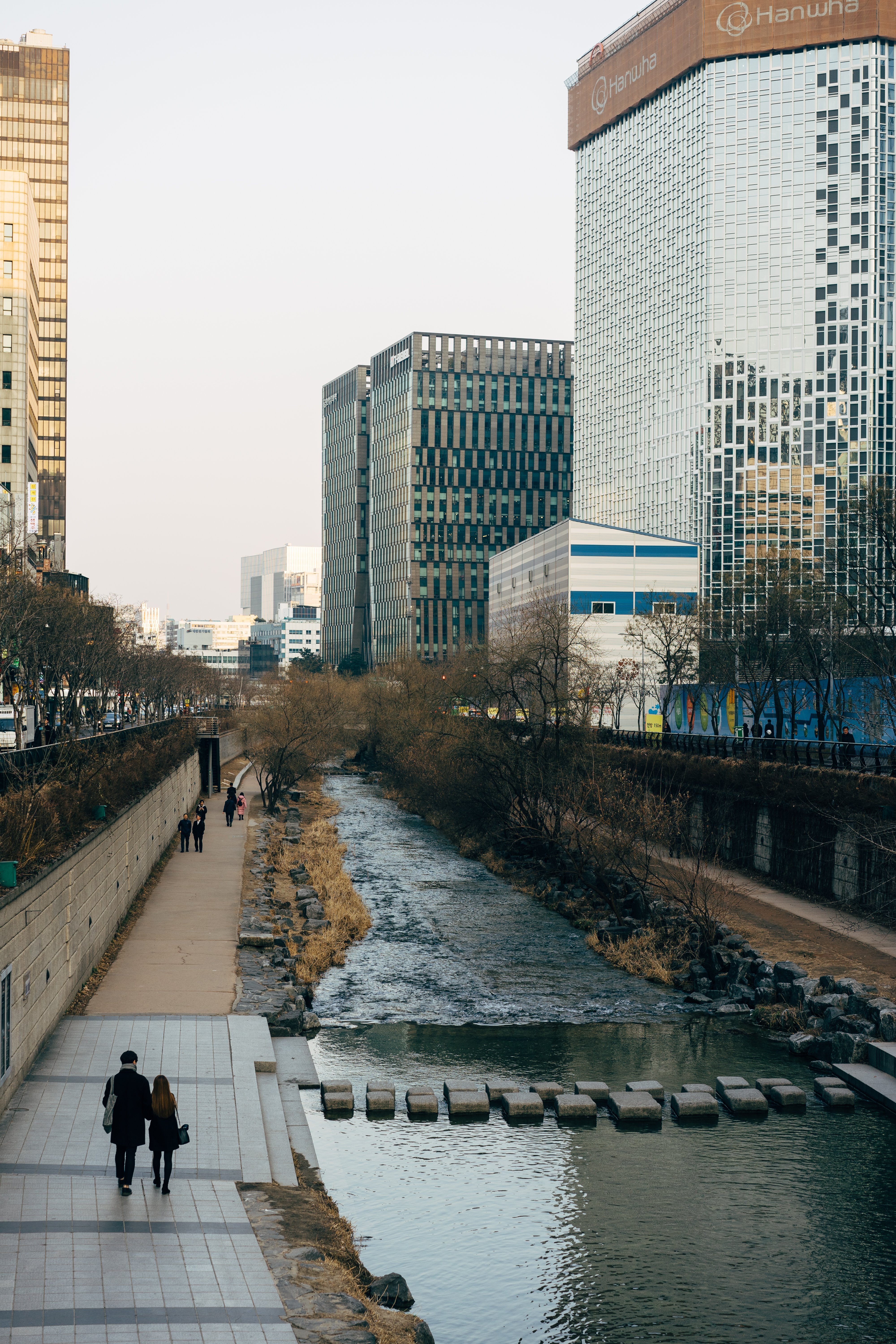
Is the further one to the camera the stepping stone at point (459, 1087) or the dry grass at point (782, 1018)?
the dry grass at point (782, 1018)

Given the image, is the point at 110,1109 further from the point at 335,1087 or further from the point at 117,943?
the point at 117,943

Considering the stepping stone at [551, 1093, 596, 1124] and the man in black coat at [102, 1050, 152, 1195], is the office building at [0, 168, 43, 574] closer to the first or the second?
the stepping stone at [551, 1093, 596, 1124]

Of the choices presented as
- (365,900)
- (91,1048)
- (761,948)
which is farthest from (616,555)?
(91,1048)

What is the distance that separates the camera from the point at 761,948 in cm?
3447

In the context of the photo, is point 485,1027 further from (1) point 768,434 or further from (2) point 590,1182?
(1) point 768,434

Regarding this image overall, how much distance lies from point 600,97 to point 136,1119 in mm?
184012

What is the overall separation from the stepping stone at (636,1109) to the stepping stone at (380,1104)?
3.69 meters

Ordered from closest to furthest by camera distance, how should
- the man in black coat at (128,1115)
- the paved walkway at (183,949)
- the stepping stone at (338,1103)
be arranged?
the man in black coat at (128,1115) → the stepping stone at (338,1103) → the paved walkway at (183,949)

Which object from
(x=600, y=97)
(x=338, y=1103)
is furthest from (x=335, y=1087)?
(x=600, y=97)

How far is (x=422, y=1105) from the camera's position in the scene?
70.2 feet

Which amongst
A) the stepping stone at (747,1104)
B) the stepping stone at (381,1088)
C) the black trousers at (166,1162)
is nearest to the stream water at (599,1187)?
the stepping stone at (747,1104)

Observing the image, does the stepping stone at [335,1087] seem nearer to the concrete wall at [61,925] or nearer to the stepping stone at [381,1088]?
the stepping stone at [381,1088]

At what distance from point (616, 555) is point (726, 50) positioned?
7299cm

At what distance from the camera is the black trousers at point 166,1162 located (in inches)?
568
